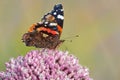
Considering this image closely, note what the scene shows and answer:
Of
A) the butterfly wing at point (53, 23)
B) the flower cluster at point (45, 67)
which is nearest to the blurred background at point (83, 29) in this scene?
the butterfly wing at point (53, 23)

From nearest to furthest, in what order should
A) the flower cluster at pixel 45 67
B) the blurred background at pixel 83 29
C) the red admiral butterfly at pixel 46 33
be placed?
the flower cluster at pixel 45 67, the red admiral butterfly at pixel 46 33, the blurred background at pixel 83 29

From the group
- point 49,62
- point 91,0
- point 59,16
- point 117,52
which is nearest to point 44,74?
point 49,62

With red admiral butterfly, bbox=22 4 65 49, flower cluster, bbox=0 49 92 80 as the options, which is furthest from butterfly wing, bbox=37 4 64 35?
flower cluster, bbox=0 49 92 80

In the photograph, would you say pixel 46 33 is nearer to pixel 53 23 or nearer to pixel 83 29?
pixel 53 23

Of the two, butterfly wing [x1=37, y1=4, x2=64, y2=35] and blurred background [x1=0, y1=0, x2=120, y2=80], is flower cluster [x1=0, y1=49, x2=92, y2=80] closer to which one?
butterfly wing [x1=37, y1=4, x2=64, y2=35]

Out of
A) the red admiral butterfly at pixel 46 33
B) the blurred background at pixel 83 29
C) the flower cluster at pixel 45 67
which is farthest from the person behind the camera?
the blurred background at pixel 83 29

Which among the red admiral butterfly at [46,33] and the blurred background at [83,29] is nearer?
the red admiral butterfly at [46,33]

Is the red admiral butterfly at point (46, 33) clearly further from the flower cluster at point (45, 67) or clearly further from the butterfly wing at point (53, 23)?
the flower cluster at point (45, 67)
